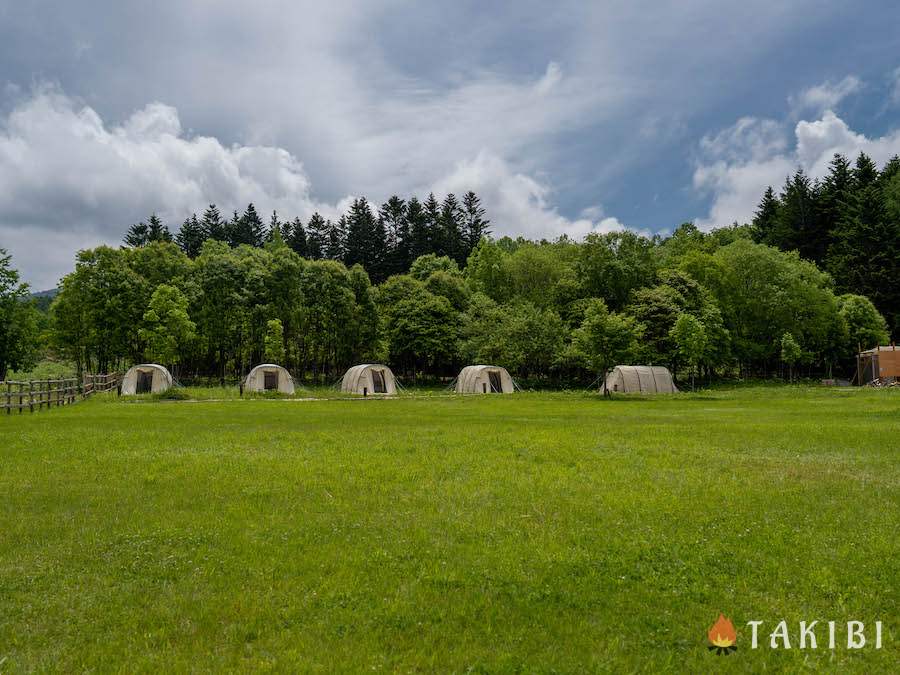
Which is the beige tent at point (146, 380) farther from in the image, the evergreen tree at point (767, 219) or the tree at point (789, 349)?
the evergreen tree at point (767, 219)

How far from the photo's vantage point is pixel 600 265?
203 ft

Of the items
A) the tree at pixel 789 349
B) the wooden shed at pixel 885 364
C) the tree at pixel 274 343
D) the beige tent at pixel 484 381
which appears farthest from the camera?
the tree at pixel 789 349

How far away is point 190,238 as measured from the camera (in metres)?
100

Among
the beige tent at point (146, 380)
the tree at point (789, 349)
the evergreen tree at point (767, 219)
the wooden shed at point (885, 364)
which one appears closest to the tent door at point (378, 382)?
the beige tent at point (146, 380)

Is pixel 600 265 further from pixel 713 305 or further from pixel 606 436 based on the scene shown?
pixel 606 436

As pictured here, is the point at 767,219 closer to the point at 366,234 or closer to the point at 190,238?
the point at 366,234

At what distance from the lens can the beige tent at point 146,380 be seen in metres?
44.8

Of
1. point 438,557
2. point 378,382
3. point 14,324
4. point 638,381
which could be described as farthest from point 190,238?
point 438,557

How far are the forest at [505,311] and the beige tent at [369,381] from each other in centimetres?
885

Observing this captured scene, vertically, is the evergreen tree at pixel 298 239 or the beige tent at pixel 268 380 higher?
the evergreen tree at pixel 298 239

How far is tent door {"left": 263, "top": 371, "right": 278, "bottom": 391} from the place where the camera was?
155ft

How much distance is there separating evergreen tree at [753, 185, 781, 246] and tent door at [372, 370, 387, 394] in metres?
65.5

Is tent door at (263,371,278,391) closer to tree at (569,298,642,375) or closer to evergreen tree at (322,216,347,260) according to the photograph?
tree at (569,298,642,375)

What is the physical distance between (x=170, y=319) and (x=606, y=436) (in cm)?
4536
